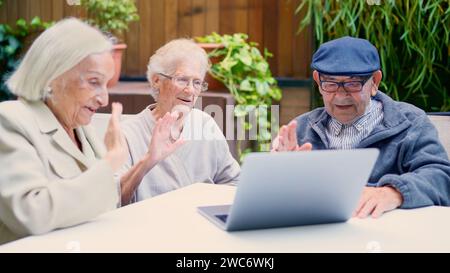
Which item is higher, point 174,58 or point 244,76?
point 174,58

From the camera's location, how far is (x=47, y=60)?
64.3 inches

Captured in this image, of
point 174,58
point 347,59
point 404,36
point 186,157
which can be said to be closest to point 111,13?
point 404,36

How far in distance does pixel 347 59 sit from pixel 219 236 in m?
0.86

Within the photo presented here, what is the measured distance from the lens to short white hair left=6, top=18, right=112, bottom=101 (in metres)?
1.64

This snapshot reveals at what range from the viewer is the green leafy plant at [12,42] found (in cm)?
443

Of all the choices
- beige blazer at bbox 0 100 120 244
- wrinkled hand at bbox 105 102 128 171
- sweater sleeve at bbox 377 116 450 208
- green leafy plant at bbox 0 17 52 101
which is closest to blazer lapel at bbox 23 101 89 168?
beige blazer at bbox 0 100 120 244

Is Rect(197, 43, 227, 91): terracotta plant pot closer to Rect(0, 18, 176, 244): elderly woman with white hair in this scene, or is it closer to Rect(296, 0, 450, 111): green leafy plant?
Rect(296, 0, 450, 111): green leafy plant

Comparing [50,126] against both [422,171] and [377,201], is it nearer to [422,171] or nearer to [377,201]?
[377,201]

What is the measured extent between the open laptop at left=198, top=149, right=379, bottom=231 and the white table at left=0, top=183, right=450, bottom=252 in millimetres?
26

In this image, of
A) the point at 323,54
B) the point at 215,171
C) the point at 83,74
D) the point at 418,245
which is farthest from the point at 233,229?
the point at 215,171

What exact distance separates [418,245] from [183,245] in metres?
0.47

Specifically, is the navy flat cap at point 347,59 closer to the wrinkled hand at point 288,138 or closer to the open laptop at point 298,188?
the wrinkled hand at point 288,138

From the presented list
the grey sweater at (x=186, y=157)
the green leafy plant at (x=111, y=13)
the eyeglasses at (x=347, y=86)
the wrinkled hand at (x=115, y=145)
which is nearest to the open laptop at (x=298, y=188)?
the wrinkled hand at (x=115, y=145)

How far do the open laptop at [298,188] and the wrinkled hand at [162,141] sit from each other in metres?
0.33
